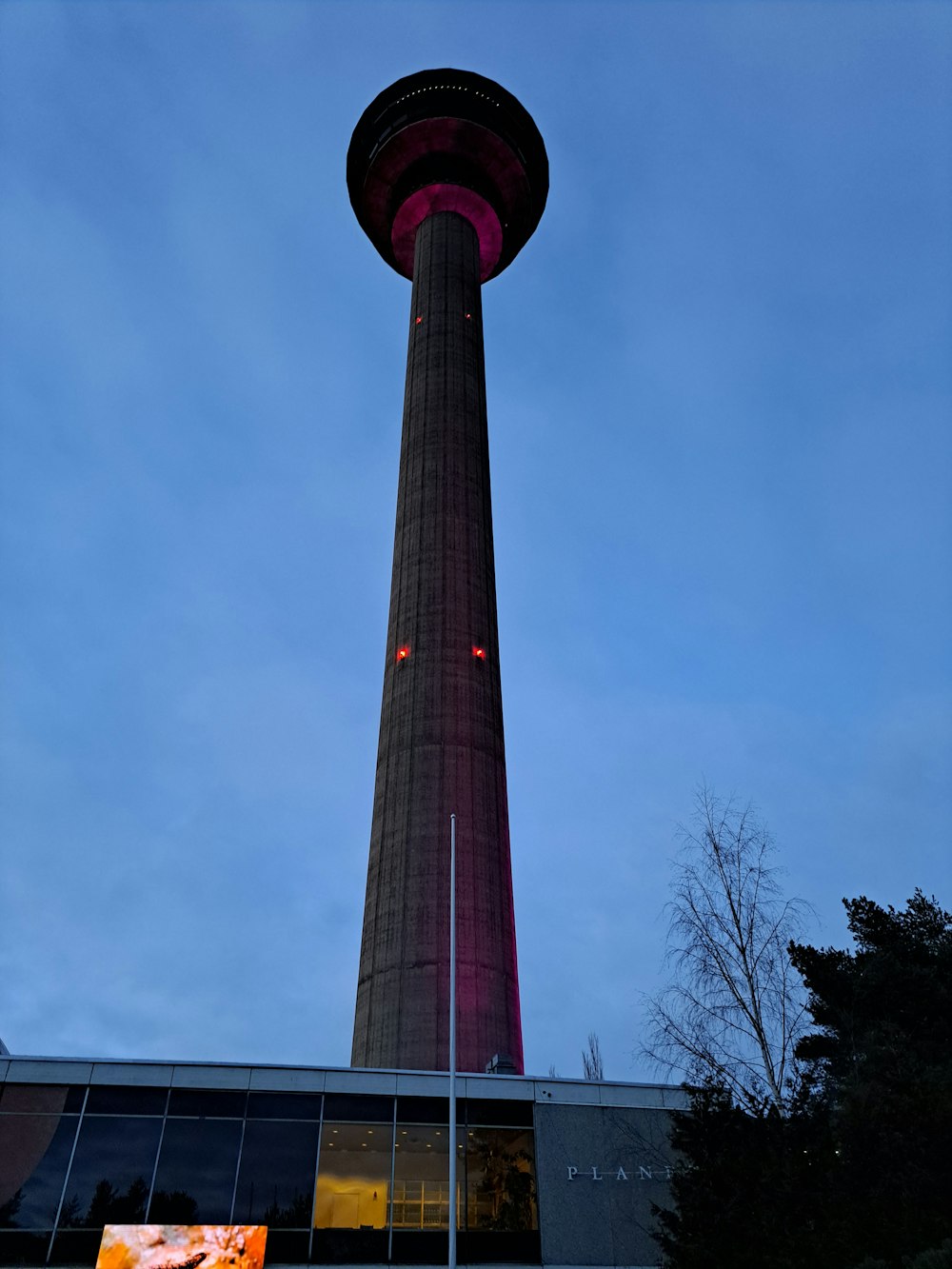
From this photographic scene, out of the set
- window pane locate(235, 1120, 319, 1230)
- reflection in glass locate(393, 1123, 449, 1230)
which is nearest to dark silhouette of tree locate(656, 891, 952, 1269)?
reflection in glass locate(393, 1123, 449, 1230)

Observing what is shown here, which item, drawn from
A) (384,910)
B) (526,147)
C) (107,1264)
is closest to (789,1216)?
(107,1264)

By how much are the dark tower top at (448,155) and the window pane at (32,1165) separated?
5267 centimetres

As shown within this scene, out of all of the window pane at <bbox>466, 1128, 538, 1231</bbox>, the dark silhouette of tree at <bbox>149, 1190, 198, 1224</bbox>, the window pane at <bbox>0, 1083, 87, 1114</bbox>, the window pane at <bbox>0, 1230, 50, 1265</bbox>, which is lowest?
the window pane at <bbox>0, 1230, 50, 1265</bbox>

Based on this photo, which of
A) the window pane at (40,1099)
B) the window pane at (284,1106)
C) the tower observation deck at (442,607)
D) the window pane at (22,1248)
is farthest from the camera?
the tower observation deck at (442,607)

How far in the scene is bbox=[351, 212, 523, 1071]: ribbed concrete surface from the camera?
34125 millimetres

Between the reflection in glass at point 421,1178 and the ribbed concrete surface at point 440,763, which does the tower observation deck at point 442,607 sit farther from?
the reflection in glass at point 421,1178

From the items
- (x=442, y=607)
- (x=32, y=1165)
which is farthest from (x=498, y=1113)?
(x=442, y=607)

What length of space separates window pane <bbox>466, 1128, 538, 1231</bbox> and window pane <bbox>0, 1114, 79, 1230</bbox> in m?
9.81

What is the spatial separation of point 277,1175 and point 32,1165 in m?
5.67

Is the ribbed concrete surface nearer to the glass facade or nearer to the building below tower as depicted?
the building below tower

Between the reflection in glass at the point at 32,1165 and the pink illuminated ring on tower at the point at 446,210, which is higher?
the pink illuminated ring on tower at the point at 446,210

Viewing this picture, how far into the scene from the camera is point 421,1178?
24.8 m

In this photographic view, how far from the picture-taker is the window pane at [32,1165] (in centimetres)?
2267

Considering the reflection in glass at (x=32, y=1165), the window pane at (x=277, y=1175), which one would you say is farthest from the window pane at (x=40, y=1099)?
the window pane at (x=277, y=1175)
